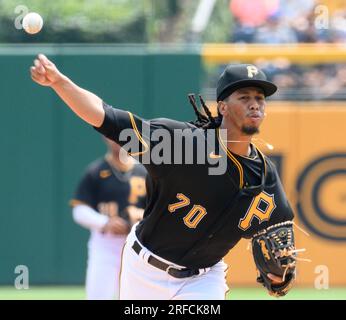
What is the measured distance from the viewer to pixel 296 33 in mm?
11805

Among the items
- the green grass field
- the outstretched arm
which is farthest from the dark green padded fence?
the outstretched arm

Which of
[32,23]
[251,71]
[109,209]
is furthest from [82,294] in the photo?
[32,23]

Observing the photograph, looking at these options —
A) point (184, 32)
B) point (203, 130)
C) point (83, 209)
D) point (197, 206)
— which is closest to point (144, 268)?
point (197, 206)

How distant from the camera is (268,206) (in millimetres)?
5578

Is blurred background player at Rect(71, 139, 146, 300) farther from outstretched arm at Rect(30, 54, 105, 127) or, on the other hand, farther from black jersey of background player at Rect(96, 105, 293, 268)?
outstretched arm at Rect(30, 54, 105, 127)

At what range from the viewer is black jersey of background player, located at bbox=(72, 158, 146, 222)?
27.7 ft

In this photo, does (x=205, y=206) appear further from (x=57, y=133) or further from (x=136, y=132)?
(x=57, y=133)

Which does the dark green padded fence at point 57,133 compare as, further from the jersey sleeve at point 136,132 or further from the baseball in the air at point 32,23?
the baseball in the air at point 32,23

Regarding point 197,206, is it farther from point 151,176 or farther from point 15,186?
point 15,186

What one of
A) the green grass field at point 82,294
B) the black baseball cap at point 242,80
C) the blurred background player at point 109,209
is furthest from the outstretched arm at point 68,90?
the green grass field at point 82,294

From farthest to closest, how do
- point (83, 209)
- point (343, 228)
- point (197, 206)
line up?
point (343, 228), point (83, 209), point (197, 206)

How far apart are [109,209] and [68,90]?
3.75 metres

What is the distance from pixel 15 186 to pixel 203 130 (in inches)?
230

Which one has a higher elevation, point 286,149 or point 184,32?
point 184,32
